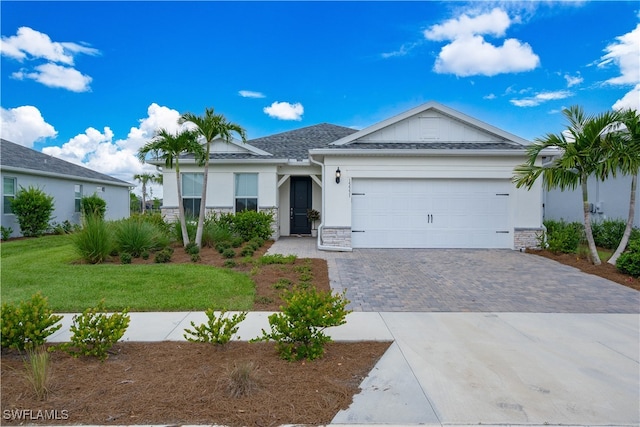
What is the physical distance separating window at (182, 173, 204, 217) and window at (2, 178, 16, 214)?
7.59 meters

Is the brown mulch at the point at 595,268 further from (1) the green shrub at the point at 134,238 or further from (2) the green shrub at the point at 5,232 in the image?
(2) the green shrub at the point at 5,232

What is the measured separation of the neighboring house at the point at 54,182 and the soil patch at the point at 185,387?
14660 mm

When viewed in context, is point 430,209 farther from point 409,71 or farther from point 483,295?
point 409,71

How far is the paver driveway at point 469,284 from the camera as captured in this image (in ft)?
18.6

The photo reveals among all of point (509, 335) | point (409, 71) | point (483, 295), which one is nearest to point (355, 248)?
point (483, 295)

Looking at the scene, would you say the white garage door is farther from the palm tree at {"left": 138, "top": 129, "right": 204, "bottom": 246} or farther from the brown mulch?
the palm tree at {"left": 138, "top": 129, "right": 204, "bottom": 246}

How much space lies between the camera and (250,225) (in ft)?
40.5

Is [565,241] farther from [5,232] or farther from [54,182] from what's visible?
[54,182]

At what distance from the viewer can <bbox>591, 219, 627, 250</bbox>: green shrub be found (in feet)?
36.7

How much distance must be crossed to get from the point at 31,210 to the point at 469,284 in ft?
54.9

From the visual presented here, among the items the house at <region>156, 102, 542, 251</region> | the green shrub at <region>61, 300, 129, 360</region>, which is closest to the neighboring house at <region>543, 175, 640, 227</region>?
the house at <region>156, 102, 542, 251</region>

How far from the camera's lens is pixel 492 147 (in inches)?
442

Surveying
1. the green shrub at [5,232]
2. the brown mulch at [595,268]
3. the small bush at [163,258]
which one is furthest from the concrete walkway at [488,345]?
the green shrub at [5,232]

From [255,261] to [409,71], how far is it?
1047 centimetres
